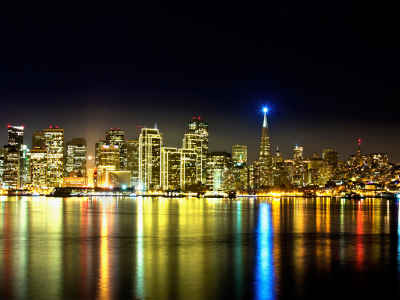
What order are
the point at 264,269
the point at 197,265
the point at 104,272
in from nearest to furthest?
the point at 104,272 < the point at 264,269 < the point at 197,265

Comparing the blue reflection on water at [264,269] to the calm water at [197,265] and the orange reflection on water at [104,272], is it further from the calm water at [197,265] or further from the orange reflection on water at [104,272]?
the orange reflection on water at [104,272]

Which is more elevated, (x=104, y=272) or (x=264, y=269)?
(x=104, y=272)

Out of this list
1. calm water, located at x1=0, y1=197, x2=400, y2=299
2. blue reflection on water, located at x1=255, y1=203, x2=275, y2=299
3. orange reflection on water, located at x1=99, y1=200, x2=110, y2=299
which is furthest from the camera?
calm water, located at x1=0, y1=197, x2=400, y2=299

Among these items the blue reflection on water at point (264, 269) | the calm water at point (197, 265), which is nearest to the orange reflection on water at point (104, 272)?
the calm water at point (197, 265)

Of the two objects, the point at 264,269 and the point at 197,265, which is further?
the point at 197,265

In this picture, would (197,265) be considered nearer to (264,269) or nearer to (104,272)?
(264,269)

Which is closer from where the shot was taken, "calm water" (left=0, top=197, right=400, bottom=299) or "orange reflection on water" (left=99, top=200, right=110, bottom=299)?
"orange reflection on water" (left=99, top=200, right=110, bottom=299)

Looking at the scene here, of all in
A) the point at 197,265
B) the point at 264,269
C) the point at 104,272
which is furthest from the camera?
the point at 197,265

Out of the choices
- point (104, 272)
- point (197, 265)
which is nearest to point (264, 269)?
point (197, 265)

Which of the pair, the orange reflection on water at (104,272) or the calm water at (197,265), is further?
the calm water at (197,265)

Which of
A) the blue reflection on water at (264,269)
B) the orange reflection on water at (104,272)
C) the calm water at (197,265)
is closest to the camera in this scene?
the orange reflection on water at (104,272)

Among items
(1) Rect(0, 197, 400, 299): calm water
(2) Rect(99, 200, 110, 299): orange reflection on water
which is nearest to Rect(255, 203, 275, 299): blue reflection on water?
(1) Rect(0, 197, 400, 299): calm water

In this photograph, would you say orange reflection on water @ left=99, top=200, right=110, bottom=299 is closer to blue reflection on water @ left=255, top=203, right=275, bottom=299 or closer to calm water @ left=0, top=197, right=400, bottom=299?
calm water @ left=0, top=197, right=400, bottom=299

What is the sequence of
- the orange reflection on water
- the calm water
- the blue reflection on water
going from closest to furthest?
the orange reflection on water < the blue reflection on water < the calm water
